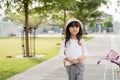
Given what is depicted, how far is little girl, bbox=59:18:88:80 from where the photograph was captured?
585 centimetres

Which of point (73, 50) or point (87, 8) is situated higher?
point (87, 8)

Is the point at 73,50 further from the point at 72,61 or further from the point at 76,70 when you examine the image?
the point at 76,70

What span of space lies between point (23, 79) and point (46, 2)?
858 cm

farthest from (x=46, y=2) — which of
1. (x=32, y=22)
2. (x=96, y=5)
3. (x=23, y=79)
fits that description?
(x=32, y=22)

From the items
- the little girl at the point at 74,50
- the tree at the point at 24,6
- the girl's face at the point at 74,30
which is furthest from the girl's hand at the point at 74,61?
the tree at the point at 24,6

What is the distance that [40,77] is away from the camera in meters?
10.4

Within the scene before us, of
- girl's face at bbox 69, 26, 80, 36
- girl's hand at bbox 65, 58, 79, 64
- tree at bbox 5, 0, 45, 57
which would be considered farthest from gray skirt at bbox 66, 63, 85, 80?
tree at bbox 5, 0, 45, 57

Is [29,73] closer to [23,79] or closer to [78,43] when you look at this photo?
[23,79]

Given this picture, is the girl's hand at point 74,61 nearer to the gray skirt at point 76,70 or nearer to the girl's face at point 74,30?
the gray skirt at point 76,70

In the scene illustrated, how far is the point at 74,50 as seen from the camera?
5.86 meters

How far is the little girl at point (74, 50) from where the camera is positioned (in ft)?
19.2

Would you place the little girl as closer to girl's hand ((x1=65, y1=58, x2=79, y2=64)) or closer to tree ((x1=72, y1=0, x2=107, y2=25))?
girl's hand ((x1=65, y1=58, x2=79, y2=64))

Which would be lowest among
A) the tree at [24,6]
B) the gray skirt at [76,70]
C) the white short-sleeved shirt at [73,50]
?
the gray skirt at [76,70]

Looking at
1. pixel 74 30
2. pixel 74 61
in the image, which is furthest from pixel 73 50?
pixel 74 30
